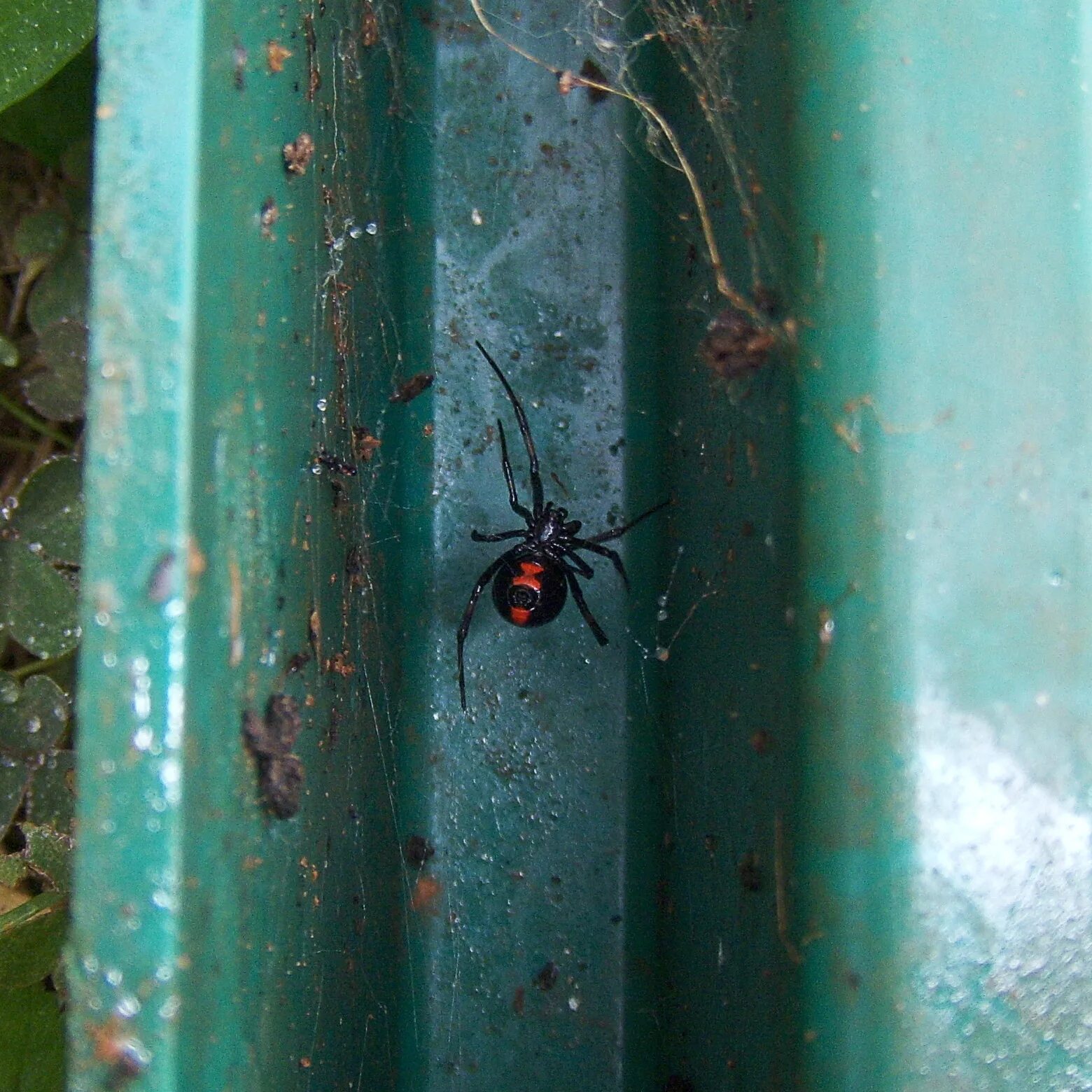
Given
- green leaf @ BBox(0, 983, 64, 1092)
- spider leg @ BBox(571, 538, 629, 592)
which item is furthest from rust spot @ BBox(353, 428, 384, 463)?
green leaf @ BBox(0, 983, 64, 1092)

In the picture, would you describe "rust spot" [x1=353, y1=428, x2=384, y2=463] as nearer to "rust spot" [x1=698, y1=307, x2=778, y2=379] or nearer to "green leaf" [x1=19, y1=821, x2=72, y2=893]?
"rust spot" [x1=698, y1=307, x2=778, y2=379]

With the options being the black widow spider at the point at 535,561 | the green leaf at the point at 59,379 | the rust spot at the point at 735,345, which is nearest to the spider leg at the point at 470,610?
the black widow spider at the point at 535,561

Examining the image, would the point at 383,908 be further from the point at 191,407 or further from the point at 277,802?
the point at 191,407

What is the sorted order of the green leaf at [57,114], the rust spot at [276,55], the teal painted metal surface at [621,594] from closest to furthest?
the teal painted metal surface at [621,594] → the rust spot at [276,55] → the green leaf at [57,114]

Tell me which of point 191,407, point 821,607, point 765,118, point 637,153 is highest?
point 637,153

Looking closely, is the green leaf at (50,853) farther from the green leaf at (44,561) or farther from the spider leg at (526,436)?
the spider leg at (526,436)

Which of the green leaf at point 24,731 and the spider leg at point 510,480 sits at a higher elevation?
the spider leg at point 510,480

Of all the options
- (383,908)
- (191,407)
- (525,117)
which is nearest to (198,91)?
(191,407)
